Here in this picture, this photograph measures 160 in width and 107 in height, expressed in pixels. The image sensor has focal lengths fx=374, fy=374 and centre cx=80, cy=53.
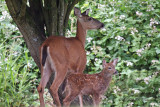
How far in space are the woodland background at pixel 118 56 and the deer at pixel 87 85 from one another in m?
2.23

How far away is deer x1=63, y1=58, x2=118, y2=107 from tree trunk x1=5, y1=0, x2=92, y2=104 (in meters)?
0.61

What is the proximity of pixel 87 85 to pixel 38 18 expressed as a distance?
1252 mm

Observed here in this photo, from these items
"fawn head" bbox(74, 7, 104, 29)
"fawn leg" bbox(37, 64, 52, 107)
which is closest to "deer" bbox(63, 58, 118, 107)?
"fawn leg" bbox(37, 64, 52, 107)

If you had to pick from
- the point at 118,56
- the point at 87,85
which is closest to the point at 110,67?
the point at 87,85

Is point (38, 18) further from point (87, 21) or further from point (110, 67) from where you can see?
point (110, 67)

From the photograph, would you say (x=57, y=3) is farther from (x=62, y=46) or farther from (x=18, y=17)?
(x=62, y=46)

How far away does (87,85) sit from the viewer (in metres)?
4.44

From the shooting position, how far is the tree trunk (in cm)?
473

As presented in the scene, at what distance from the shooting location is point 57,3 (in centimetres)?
501

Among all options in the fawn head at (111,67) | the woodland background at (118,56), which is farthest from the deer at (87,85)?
the woodland background at (118,56)

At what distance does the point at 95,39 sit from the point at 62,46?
4.30 metres

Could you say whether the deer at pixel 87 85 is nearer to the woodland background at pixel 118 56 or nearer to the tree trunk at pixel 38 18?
the tree trunk at pixel 38 18

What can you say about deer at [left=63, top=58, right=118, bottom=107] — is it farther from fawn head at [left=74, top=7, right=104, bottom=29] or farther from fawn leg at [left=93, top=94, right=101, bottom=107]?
fawn head at [left=74, top=7, right=104, bottom=29]

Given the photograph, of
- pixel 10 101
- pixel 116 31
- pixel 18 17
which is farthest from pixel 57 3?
pixel 116 31
